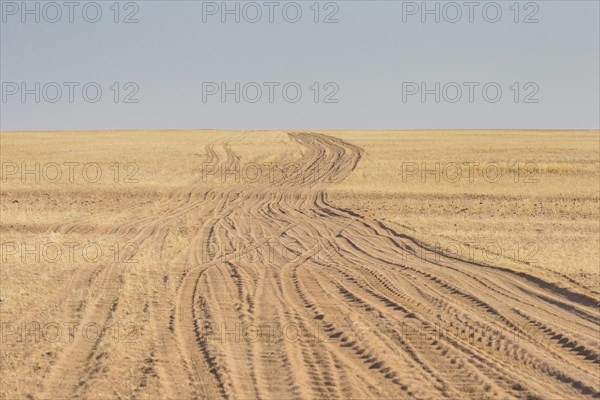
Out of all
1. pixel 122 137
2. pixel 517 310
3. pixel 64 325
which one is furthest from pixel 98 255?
pixel 122 137

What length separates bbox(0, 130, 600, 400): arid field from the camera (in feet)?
27.3

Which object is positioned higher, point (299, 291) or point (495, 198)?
point (495, 198)

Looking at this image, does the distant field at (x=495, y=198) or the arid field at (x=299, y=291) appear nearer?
the arid field at (x=299, y=291)

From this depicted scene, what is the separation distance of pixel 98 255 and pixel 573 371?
1187 cm

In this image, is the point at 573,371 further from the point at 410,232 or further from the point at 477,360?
the point at 410,232

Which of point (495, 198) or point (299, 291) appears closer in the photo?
point (299, 291)

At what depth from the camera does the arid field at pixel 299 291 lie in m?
8.33

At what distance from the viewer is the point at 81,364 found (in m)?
8.91

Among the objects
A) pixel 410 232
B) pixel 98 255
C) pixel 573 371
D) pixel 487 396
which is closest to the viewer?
pixel 487 396

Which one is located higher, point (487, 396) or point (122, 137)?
point (122, 137)

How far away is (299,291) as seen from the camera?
13.1m

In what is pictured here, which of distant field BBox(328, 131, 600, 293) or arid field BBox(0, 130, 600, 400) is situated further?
distant field BBox(328, 131, 600, 293)

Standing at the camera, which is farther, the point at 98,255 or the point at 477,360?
the point at 98,255

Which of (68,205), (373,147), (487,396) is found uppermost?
(373,147)
